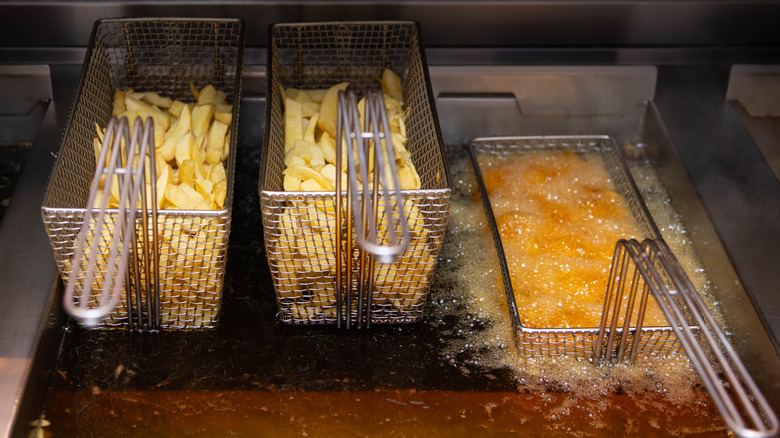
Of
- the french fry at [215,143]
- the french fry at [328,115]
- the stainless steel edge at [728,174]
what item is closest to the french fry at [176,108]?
the french fry at [215,143]

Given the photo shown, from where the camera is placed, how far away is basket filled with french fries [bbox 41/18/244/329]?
1.07 m

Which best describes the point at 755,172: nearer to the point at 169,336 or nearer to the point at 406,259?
the point at 406,259

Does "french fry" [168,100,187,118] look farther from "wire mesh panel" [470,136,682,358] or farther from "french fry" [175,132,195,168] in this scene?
"wire mesh panel" [470,136,682,358]

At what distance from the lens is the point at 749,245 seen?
1.25m

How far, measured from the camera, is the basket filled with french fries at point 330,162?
1078 millimetres

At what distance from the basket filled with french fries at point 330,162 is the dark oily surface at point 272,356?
0.04 metres

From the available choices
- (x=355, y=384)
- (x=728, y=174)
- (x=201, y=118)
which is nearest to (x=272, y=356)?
(x=355, y=384)

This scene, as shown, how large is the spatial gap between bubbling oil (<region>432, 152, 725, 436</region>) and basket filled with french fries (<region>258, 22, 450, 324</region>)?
0.39 feet

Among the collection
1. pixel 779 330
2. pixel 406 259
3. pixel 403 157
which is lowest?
pixel 779 330

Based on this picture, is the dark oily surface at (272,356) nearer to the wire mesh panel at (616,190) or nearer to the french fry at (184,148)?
the wire mesh panel at (616,190)

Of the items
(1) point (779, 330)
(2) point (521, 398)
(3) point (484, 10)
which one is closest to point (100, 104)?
(3) point (484, 10)

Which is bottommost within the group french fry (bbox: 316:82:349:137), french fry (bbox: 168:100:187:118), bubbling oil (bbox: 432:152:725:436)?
bubbling oil (bbox: 432:152:725:436)

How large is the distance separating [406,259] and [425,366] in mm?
168

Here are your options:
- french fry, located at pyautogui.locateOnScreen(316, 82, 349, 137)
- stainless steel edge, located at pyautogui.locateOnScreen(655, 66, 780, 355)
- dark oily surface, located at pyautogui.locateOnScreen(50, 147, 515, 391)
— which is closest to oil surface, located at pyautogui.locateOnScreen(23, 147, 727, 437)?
dark oily surface, located at pyautogui.locateOnScreen(50, 147, 515, 391)
